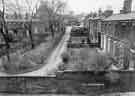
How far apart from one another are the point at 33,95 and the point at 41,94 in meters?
0.52

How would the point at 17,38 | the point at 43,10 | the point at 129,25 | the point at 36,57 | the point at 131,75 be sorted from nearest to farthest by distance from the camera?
the point at 131,75
the point at 129,25
the point at 36,57
the point at 17,38
the point at 43,10

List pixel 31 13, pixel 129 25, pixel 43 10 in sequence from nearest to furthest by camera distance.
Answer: pixel 129 25, pixel 31 13, pixel 43 10

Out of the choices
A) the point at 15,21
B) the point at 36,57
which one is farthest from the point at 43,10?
the point at 36,57

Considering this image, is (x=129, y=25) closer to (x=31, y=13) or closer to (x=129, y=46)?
(x=129, y=46)

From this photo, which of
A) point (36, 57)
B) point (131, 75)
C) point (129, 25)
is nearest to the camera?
point (131, 75)

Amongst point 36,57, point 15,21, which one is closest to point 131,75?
point 36,57

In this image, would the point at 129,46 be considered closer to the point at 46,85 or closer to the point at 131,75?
the point at 131,75

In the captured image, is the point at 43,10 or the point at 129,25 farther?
the point at 43,10

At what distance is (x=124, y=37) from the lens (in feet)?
33.3

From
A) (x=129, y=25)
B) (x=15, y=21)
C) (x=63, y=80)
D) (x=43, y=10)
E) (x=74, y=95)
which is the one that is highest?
(x=43, y=10)

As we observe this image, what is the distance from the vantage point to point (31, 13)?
1836 centimetres

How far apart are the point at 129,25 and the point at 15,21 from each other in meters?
28.4

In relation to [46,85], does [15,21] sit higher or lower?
higher

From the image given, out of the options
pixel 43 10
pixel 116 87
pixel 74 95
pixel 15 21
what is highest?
pixel 43 10
